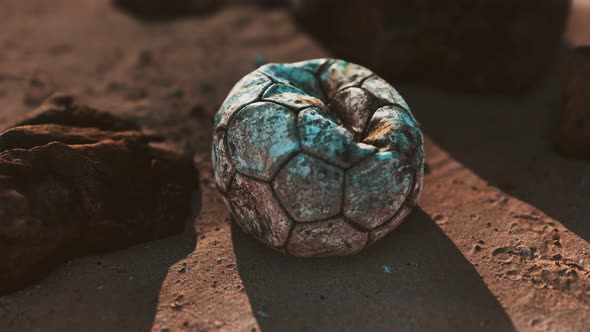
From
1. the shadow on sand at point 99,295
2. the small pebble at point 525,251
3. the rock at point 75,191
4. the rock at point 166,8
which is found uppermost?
the rock at point 166,8

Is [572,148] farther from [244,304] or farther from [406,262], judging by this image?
[244,304]

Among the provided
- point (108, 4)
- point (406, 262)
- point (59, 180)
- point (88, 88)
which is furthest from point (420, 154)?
point (108, 4)

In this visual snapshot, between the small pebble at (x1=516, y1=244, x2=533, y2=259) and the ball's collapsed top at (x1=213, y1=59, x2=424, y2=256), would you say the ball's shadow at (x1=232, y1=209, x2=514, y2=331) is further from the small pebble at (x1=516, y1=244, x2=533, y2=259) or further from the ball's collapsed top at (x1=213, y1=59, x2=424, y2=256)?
the small pebble at (x1=516, y1=244, x2=533, y2=259)

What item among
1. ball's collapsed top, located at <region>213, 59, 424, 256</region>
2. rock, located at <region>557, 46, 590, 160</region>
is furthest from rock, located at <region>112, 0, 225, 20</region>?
rock, located at <region>557, 46, 590, 160</region>

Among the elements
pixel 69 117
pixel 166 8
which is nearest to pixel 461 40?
pixel 69 117

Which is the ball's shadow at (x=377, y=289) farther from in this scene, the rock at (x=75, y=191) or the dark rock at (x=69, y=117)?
the dark rock at (x=69, y=117)

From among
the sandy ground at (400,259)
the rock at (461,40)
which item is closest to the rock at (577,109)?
the sandy ground at (400,259)
